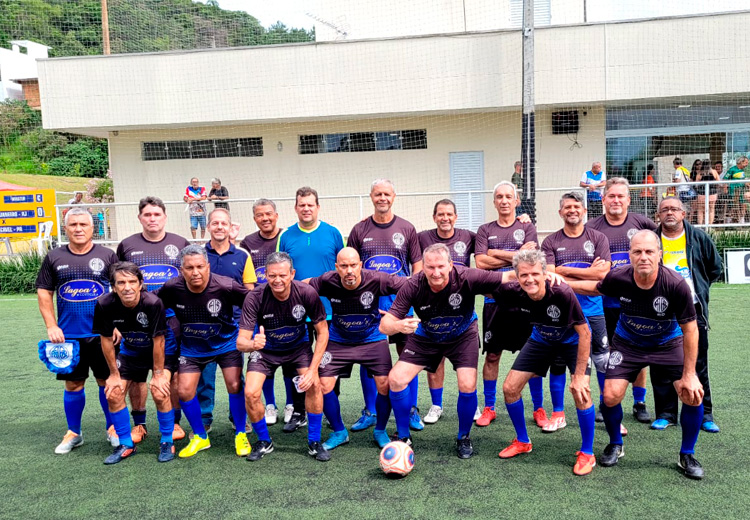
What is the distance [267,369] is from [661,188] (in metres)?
10.4

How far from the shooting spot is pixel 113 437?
491cm

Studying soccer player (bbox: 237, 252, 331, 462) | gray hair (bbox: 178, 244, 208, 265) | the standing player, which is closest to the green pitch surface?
soccer player (bbox: 237, 252, 331, 462)

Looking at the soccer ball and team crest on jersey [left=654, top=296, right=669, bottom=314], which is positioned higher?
team crest on jersey [left=654, top=296, right=669, bottom=314]

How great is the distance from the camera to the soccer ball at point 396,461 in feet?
13.5

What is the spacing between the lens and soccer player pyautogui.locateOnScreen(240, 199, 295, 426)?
539cm

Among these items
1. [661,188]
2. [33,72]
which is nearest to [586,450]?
[661,188]

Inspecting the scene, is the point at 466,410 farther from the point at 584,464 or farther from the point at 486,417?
the point at 584,464

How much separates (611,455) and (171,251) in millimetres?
3542

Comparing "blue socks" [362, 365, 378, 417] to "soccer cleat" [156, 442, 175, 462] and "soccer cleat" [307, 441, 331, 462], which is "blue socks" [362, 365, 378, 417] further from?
"soccer cleat" [156, 442, 175, 462]

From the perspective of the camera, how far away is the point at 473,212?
1369 centimetres

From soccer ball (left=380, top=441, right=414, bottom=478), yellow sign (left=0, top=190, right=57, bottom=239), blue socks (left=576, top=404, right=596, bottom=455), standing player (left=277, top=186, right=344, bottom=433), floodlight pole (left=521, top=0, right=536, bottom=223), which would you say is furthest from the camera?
yellow sign (left=0, top=190, right=57, bottom=239)

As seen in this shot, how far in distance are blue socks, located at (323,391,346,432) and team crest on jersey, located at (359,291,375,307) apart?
0.71 m

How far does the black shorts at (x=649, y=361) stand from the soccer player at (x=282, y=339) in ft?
6.61

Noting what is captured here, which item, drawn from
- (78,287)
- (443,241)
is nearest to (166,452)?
(78,287)
